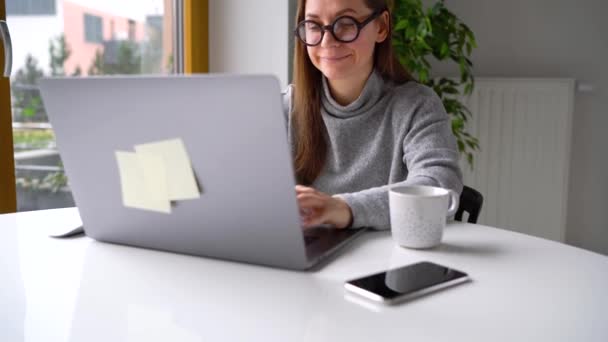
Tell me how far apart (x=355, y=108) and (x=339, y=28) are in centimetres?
19

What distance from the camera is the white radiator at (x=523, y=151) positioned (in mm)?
2602

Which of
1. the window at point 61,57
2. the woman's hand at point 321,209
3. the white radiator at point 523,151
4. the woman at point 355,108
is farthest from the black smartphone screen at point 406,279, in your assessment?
the white radiator at point 523,151

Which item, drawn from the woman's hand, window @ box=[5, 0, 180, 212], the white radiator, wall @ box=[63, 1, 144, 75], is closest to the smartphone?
the woman's hand

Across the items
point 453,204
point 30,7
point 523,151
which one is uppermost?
point 30,7

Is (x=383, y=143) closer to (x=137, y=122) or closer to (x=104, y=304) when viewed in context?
(x=137, y=122)

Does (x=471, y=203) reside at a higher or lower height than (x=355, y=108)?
lower

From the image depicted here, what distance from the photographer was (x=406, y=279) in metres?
0.71

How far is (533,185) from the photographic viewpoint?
269cm

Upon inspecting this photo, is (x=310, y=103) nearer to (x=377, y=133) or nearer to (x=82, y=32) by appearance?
(x=377, y=133)

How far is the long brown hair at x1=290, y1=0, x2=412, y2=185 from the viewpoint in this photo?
4.39 feet


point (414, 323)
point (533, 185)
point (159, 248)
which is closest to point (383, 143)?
point (159, 248)

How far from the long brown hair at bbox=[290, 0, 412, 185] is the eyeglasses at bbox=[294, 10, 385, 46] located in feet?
0.32

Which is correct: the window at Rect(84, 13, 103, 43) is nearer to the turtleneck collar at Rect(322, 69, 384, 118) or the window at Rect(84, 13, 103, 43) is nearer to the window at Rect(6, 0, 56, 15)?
the window at Rect(6, 0, 56, 15)

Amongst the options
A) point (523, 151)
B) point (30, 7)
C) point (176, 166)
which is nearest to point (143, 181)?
point (176, 166)
